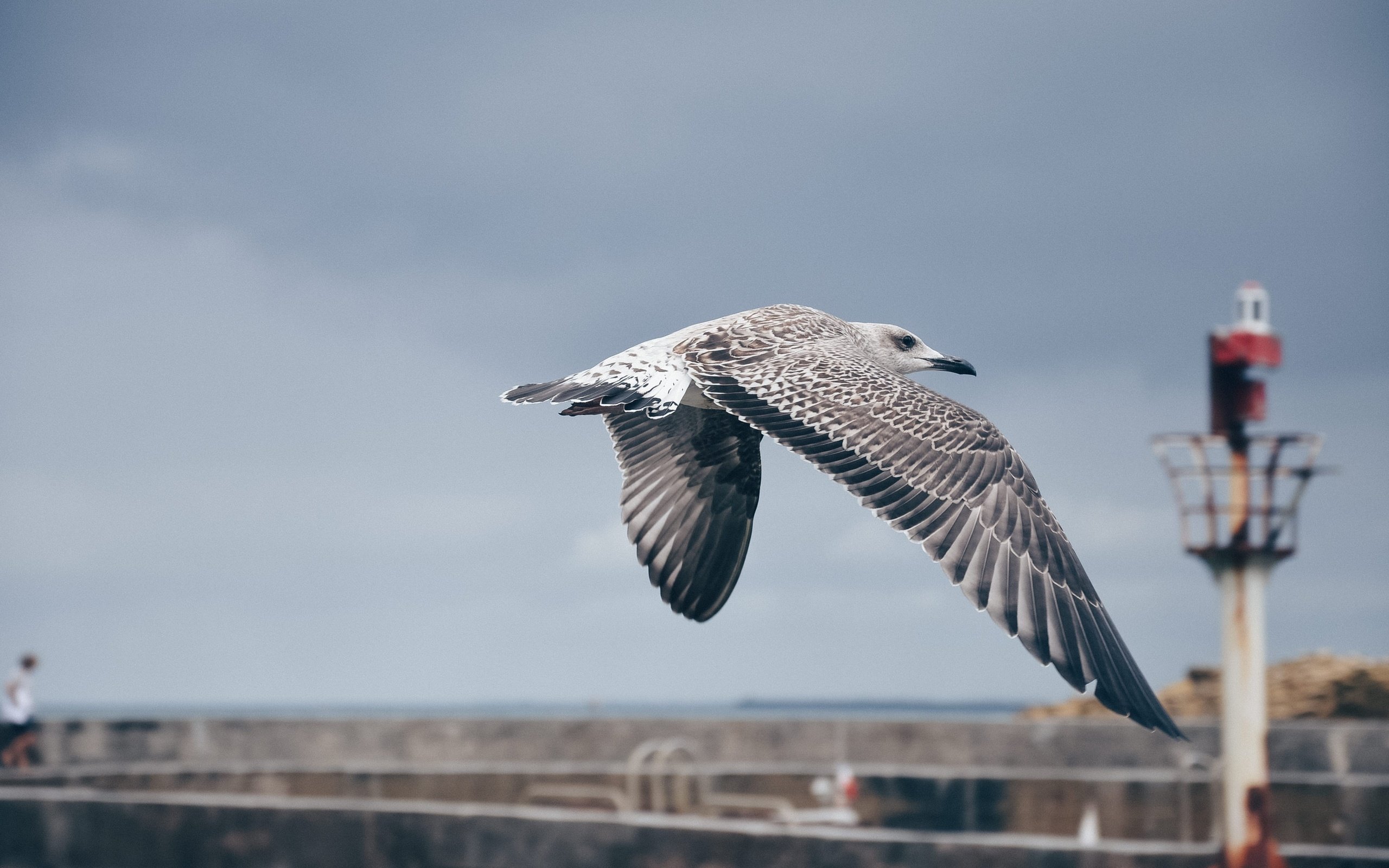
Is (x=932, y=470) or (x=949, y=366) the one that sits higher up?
(x=949, y=366)

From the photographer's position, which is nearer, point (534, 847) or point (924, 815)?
point (534, 847)

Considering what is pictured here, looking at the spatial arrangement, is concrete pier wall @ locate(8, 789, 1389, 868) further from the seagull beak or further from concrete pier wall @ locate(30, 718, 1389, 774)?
the seagull beak

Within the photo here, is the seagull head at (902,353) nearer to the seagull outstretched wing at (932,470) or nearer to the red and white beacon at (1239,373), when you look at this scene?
the seagull outstretched wing at (932,470)

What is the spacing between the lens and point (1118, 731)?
21469 millimetres

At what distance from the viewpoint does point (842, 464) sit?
230 inches

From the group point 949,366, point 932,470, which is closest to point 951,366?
point 949,366

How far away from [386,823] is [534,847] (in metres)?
1.58

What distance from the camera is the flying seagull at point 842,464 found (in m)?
5.36

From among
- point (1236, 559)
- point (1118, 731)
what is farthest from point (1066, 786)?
point (1236, 559)

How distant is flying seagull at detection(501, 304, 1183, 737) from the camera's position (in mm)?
5363

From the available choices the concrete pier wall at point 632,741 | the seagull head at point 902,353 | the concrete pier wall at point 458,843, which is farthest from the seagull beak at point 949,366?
the concrete pier wall at point 632,741

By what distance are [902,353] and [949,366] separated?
0.71 ft

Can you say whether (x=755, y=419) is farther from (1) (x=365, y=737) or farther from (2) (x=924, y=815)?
(1) (x=365, y=737)

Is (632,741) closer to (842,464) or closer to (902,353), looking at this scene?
(902,353)
